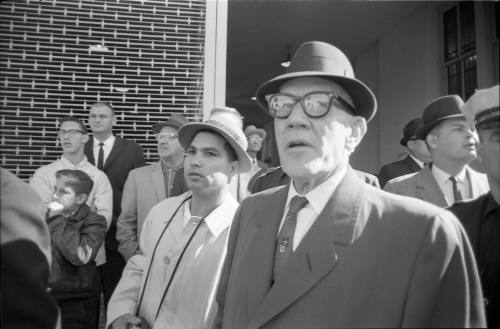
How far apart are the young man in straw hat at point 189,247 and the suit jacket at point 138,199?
1.28 meters

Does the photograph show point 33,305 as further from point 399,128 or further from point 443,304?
point 399,128

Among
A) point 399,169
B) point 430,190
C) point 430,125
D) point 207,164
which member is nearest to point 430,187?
point 430,190

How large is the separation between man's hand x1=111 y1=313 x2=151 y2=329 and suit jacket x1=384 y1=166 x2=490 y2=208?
2092 mm

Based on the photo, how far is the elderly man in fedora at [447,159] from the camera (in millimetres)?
3301

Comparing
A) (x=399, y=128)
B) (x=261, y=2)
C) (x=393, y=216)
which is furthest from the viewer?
(x=399, y=128)

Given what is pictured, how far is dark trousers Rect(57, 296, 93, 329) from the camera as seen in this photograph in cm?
333

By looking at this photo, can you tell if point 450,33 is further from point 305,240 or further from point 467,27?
point 305,240

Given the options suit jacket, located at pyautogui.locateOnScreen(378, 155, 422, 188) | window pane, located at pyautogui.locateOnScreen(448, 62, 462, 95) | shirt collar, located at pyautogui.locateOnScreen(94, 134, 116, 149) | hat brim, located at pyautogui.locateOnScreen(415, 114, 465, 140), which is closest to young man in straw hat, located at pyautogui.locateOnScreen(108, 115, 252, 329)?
hat brim, located at pyautogui.locateOnScreen(415, 114, 465, 140)

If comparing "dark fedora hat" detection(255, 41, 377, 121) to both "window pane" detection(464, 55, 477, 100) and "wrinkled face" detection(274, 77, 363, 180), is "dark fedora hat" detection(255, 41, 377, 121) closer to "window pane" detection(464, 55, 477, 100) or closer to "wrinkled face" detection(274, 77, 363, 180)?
"wrinkled face" detection(274, 77, 363, 180)

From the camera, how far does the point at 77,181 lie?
3.68m

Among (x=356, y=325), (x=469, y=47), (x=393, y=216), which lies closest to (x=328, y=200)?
(x=393, y=216)

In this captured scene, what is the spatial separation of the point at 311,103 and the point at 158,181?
2.67 m

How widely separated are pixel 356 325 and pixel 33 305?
1.08m

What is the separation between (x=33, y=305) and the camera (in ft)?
5.19
